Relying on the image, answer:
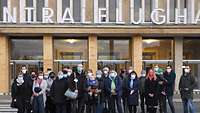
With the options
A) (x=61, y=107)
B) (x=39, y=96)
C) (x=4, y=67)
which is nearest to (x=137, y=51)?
(x=4, y=67)

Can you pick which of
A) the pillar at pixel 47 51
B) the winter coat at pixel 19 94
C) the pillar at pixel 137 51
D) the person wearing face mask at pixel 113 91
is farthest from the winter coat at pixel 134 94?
the pillar at pixel 47 51

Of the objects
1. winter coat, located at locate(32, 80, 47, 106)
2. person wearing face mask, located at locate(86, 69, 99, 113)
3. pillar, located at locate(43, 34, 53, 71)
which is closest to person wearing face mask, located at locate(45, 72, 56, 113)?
winter coat, located at locate(32, 80, 47, 106)

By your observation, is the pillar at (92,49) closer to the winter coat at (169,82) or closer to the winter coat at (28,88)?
the winter coat at (169,82)

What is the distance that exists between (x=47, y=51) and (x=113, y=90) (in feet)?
44.5

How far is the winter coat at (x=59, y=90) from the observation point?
1759cm

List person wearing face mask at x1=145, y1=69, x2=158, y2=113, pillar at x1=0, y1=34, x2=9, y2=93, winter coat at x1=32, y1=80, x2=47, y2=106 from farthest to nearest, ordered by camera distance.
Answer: pillar at x1=0, y1=34, x2=9, y2=93 < person wearing face mask at x1=145, y1=69, x2=158, y2=113 < winter coat at x1=32, y1=80, x2=47, y2=106

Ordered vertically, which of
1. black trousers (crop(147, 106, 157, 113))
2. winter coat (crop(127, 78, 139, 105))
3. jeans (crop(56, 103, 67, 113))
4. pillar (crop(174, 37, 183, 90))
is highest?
pillar (crop(174, 37, 183, 90))

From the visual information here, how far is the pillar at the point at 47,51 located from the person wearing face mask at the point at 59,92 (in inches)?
563

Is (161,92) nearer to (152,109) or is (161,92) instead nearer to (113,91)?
(152,109)

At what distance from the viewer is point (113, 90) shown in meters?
19.2

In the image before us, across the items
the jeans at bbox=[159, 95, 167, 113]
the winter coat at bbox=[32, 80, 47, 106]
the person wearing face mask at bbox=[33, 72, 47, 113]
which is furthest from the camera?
the jeans at bbox=[159, 95, 167, 113]

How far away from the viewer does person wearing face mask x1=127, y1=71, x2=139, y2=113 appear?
63.9ft

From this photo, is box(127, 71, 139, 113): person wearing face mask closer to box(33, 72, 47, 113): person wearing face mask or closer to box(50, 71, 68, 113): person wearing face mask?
box(50, 71, 68, 113): person wearing face mask

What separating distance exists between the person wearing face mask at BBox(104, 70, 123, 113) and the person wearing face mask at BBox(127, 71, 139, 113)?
0.39 m
